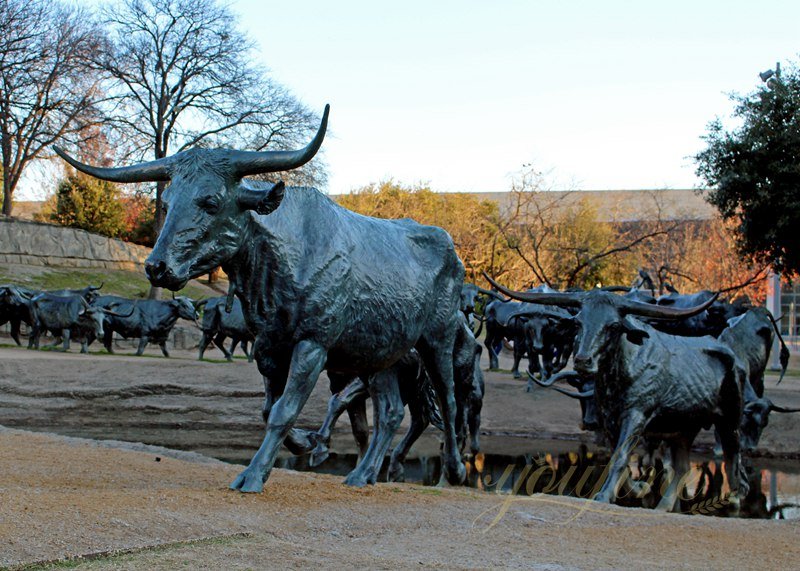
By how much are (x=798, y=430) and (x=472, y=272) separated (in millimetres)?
34785

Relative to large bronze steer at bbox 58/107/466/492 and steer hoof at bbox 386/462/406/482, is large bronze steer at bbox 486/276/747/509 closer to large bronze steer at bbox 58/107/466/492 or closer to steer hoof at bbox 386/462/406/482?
large bronze steer at bbox 58/107/466/492

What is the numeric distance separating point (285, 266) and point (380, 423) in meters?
1.80

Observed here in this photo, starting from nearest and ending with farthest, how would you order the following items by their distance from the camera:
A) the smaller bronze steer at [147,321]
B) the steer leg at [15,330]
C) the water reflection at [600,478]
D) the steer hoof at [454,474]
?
the steer hoof at [454,474], the water reflection at [600,478], the smaller bronze steer at [147,321], the steer leg at [15,330]

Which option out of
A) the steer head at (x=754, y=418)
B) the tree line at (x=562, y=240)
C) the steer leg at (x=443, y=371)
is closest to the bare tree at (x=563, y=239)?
the tree line at (x=562, y=240)

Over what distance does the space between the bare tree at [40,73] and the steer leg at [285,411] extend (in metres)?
34.3

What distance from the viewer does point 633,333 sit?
887 centimetres

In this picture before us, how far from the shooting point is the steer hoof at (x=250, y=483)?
611cm

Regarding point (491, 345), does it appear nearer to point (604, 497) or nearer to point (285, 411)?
point (604, 497)

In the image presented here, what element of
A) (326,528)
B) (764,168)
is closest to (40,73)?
(764,168)

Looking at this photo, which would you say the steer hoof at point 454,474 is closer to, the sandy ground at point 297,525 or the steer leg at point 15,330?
the sandy ground at point 297,525

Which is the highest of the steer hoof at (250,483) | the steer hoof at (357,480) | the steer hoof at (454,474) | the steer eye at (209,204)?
the steer eye at (209,204)

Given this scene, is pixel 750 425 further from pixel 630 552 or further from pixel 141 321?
pixel 141 321

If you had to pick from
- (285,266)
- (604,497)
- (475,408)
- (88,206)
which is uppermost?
(88,206)

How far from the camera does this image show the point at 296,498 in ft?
20.5
